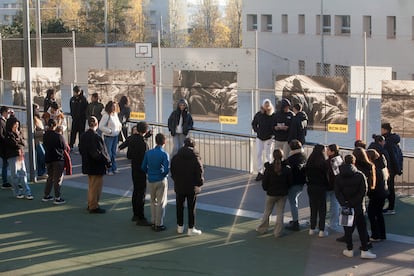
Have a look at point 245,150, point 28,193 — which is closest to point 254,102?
point 245,150

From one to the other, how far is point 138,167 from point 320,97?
19.1ft

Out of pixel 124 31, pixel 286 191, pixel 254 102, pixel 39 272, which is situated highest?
pixel 124 31

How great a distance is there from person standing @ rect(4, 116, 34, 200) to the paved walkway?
23 centimetres

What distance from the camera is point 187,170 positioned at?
1187cm

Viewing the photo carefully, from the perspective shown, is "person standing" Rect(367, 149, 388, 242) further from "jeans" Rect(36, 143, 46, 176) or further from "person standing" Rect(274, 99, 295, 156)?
"jeans" Rect(36, 143, 46, 176)

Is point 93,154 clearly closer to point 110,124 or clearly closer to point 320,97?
point 110,124

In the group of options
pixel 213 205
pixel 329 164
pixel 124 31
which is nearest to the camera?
pixel 329 164

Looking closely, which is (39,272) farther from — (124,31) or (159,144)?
(124,31)

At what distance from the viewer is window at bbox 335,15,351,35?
127ft

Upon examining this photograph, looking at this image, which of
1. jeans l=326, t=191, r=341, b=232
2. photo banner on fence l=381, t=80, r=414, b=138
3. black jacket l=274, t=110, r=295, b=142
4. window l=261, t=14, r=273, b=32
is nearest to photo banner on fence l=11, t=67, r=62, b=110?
black jacket l=274, t=110, r=295, b=142

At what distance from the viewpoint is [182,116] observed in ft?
54.8

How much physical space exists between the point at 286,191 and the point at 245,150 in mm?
6063

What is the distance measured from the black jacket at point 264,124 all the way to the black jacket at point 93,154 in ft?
12.4

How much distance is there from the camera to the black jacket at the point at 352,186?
422 inches
